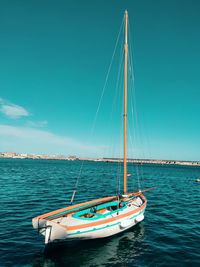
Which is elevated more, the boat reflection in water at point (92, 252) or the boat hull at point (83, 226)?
the boat hull at point (83, 226)

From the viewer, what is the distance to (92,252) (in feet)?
40.7

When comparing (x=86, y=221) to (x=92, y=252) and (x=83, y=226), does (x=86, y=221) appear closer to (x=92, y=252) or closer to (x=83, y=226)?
(x=83, y=226)

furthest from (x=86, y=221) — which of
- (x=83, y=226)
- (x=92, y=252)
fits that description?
(x=92, y=252)

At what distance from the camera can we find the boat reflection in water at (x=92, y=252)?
1131cm

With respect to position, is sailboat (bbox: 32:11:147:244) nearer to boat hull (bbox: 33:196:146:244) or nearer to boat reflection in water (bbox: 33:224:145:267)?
boat hull (bbox: 33:196:146:244)

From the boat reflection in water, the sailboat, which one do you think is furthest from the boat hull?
the boat reflection in water

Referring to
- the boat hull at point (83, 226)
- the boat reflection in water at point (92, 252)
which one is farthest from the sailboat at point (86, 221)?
the boat reflection in water at point (92, 252)

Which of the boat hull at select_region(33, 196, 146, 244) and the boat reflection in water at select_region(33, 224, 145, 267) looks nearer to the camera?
the boat reflection in water at select_region(33, 224, 145, 267)

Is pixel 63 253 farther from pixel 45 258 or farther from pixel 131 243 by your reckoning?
pixel 131 243

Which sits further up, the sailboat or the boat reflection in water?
the sailboat

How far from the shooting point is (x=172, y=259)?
1227 centimetres

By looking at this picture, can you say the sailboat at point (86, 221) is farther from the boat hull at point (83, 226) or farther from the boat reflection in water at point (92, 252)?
the boat reflection in water at point (92, 252)

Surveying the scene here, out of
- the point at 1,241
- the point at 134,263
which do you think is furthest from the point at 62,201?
the point at 134,263

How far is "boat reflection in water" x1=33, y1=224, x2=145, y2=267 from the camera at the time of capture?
1131cm
